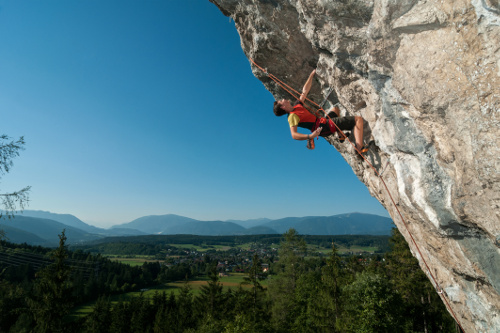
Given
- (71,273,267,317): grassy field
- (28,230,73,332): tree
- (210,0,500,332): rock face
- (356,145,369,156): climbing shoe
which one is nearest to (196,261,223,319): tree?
(71,273,267,317): grassy field

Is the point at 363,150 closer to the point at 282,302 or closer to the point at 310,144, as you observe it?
the point at 310,144

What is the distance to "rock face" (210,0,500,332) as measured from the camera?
369 centimetres

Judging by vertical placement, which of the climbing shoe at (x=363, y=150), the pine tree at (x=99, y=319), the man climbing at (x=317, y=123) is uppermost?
the man climbing at (x=317, y=123)

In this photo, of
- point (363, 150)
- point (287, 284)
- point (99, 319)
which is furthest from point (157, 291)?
point (363, 150)

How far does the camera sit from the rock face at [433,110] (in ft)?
12.1

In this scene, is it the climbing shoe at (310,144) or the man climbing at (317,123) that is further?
the climbing shoe at (310,144)

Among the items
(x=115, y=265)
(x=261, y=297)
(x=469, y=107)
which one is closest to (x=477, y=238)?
(x=469, y=107)

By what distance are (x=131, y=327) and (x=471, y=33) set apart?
4285cm

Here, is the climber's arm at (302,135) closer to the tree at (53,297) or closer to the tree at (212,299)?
the tree at (53,297)

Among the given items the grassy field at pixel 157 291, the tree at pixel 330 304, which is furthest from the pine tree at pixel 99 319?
the tree at pixel 330 304

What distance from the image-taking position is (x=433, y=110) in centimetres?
430

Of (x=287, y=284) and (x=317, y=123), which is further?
(x=287, y=284)

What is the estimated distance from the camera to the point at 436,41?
4.08 meters

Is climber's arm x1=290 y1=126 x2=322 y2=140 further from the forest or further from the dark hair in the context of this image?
the forest
